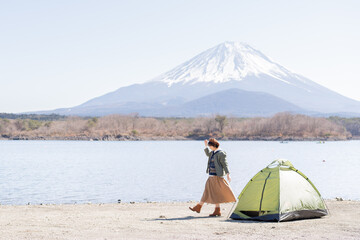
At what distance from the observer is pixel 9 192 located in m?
27.3

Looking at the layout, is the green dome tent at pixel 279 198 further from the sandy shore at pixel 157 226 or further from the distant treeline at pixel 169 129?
the distant treeline at pixel 169 129

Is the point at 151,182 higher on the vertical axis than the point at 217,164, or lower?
lower

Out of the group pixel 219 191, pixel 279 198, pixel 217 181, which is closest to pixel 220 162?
pixel 217 181

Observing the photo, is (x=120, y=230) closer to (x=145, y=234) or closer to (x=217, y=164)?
(x=145, y=234)

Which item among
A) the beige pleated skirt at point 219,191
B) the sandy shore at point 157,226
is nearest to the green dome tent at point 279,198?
the sandy shore at point 157,226

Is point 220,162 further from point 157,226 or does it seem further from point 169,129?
point 169,129

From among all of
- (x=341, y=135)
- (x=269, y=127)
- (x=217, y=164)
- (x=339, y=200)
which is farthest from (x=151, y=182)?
(x=341, y=135)

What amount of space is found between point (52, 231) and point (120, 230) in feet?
4.75

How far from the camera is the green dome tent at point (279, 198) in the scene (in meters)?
13.8

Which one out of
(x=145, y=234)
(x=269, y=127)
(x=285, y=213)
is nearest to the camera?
(x=145, y=234)

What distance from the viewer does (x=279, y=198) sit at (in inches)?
541

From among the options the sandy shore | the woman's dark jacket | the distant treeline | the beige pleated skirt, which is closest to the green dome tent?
the sandy shore

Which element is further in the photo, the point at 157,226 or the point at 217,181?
the point at 217,181

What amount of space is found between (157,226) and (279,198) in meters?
3.12
